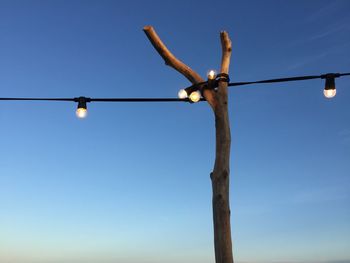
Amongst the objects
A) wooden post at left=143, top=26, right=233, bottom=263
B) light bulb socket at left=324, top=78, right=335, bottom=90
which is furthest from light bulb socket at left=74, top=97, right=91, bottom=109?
light bulb socket at left=324, top=78, right=335, bottom=90

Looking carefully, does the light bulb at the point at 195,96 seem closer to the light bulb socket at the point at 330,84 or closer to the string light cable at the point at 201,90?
the string light cable at the point at 201,90

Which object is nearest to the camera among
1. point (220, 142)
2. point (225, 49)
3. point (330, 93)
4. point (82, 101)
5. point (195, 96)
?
point (220, 142)

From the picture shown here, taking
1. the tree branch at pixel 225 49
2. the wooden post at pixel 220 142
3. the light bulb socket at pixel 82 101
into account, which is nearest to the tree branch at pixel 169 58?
the wooden post at pixel 220 142

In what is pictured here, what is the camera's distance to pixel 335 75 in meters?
9.42

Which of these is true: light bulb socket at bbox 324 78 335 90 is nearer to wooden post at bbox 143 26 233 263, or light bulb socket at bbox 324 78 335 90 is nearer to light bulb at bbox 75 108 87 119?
wooden post at bbox 143 26 233 263

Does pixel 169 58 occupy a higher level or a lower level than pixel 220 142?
higher

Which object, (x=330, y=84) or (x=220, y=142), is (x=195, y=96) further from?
(x=330, y=84)

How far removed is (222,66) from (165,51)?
3.53 ft

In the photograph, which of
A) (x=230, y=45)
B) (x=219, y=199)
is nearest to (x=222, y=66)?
(x=230, y=45)

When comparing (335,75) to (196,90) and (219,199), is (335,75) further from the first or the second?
(219,199)

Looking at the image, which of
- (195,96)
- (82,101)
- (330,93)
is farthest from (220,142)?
(82,101)

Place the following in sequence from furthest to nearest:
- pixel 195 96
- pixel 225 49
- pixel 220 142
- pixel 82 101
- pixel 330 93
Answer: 1. pixel 82 101
2. pixel 330 93
3. pixel 225 49
4. pixel 195 96
5. pixel 220 142

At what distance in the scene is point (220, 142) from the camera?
8203mm

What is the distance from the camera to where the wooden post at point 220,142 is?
7.48 metres
